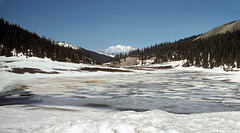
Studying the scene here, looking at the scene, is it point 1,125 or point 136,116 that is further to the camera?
point 136,116

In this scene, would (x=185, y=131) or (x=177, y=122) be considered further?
(x=177, y=122)

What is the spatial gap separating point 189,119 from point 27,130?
471 centimetres

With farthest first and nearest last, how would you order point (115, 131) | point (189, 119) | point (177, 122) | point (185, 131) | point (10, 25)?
point (10, 25) < point (189, 119) < point (177, 122) < point (185, 131) < point (115, 131)

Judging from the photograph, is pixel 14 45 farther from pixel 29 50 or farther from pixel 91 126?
pixel 91 126

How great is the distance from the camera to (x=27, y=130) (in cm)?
426

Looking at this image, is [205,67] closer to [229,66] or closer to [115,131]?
[229,66]

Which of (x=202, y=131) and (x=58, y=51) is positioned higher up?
(x=58, y=51)

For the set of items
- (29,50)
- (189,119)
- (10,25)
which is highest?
(10,25)

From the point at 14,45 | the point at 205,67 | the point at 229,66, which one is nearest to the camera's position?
the point at 229,66

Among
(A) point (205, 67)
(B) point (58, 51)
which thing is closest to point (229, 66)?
(A) point (205, 67)

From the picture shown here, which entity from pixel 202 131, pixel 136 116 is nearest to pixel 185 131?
pixel 202 131

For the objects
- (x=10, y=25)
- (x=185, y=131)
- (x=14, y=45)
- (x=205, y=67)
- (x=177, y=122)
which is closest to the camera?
(x=185, y=131)

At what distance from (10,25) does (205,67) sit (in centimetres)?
14266

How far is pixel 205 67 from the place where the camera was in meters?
87.6
